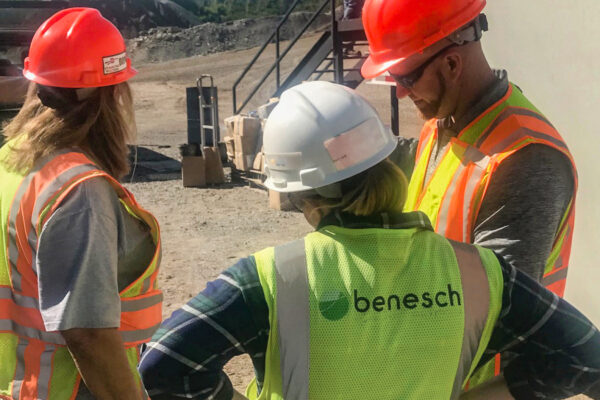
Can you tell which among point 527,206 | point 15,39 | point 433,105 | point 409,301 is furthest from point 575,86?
point 15,39

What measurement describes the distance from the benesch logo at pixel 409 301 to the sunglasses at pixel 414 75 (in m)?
1.05

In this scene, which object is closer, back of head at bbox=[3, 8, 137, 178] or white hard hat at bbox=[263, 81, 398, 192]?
white hard hat at bbox=[263, 81, 398, 192]

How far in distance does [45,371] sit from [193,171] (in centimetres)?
942

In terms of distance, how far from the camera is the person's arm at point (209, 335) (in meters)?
1.39

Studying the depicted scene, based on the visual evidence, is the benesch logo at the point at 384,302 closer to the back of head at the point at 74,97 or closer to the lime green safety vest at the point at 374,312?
the lime green safety vest at the point at 374,312

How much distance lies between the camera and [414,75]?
7.73 ft

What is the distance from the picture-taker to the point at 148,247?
205 cm

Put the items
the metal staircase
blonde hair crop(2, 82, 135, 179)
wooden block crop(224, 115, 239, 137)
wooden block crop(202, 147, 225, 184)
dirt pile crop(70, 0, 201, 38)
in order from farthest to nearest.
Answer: dirt pile crop(70, 0, 201, 38)
the metal staircase
wooden block crop(202, 147, 225, 184)
wooden block crop(224, 115, 239, 137)
blonde hair crop(2, 82, 135, 179)

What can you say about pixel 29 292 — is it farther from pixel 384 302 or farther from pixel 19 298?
pixel 384 302

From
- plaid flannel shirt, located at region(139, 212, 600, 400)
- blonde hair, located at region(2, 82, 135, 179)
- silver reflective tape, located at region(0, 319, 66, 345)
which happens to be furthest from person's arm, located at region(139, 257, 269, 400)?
blonde hair, located at region(2, 82, 135, 179)

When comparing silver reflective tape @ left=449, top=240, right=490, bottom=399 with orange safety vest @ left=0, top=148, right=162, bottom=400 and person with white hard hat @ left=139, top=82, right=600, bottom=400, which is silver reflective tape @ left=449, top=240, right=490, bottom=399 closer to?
person with white hard hat @ left=139, top=82, right=600, bottom=400

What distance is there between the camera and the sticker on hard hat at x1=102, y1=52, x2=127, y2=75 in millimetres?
2148

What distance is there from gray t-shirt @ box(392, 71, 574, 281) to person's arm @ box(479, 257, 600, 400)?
1.36 feet

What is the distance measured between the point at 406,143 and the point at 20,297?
1.67 m
